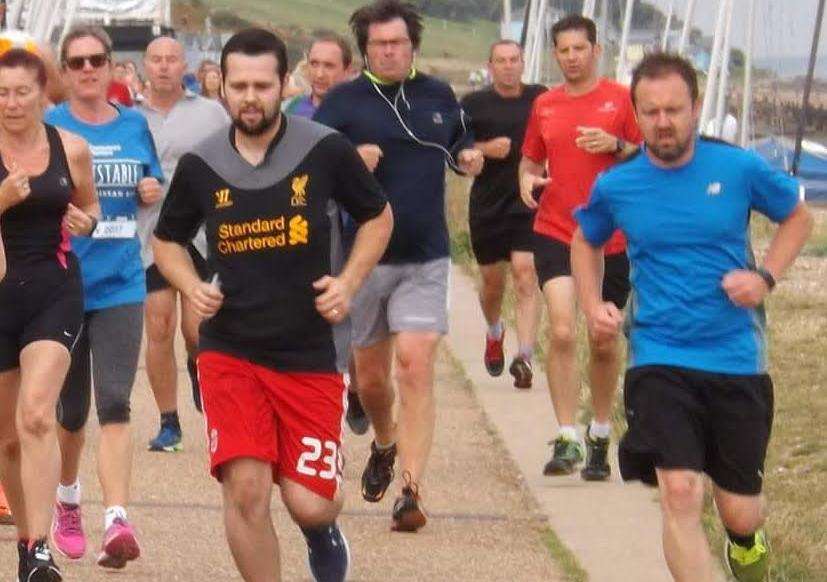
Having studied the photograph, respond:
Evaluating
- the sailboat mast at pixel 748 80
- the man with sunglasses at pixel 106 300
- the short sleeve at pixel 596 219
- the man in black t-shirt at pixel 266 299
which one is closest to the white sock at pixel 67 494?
the man with sunglasses at pixel 106 300

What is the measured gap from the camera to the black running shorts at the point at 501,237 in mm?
13328

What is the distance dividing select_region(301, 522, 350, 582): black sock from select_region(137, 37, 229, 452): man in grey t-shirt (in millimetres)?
3523

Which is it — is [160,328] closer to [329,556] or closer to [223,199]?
[329,556]

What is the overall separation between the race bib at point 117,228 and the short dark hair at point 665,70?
8.01ft

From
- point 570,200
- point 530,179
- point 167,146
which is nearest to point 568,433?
point 570,200

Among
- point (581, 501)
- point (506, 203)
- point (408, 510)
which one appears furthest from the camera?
point (506, 203)

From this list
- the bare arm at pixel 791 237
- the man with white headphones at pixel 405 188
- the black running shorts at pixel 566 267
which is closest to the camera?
the bare arm at pixel 791 237

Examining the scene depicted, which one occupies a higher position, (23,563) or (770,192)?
(770,192)

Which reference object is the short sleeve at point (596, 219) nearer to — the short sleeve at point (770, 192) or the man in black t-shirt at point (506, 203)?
the short sleeve at point (770, 192)

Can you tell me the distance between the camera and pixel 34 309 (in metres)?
7.80

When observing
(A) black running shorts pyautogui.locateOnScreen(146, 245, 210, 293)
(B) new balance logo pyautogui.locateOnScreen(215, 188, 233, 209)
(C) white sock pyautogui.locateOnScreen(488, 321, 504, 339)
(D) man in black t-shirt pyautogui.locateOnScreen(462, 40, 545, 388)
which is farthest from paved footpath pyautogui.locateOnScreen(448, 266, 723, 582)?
(B) new balance logo pyautogui.locateOnScreen(215, 188, 233, 209)

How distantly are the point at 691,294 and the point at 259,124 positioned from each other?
1415 mm

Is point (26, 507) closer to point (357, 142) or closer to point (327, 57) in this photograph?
point (357, 142)

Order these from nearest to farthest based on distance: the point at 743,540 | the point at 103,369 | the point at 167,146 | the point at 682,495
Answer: the point at 682,495, the point at 743,540, the point at 103,369, the point at 167,146
